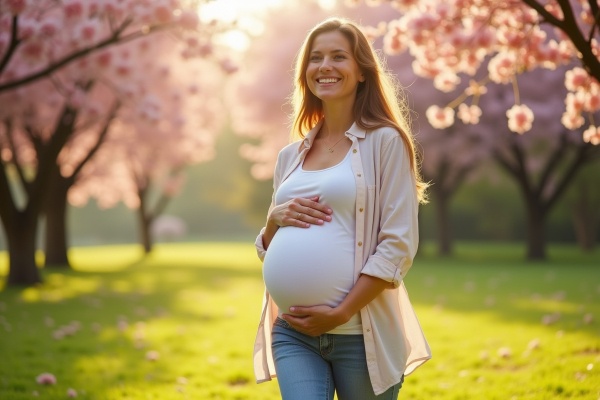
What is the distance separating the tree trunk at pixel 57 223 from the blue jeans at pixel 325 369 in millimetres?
16205

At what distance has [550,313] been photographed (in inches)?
326

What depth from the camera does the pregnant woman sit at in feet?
7.79

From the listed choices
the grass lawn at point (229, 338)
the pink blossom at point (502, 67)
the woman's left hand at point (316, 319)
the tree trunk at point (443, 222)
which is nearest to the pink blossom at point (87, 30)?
the grass lawn at point (229, 338)

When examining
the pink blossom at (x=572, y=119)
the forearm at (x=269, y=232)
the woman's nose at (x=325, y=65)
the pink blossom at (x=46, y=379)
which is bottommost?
the pink blossom at (x=46, y=379)

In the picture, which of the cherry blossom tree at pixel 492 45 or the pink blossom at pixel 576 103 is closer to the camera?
the cherry blossom tree at pixel 492 45

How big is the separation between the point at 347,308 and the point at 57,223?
1706cm

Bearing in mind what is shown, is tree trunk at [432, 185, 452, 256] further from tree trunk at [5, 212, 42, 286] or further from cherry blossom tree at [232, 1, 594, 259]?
tree trunk at [5, 212, 42, 286]

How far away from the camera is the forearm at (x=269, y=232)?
2774 millimetres

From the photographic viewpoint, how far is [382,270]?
234cm

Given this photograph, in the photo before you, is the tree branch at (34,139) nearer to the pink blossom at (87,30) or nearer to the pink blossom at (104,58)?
the pink blossom at (104,58)

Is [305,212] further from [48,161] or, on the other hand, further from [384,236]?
[48,161]

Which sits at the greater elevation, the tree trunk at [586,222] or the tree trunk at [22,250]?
the tree trunk at [22,250]

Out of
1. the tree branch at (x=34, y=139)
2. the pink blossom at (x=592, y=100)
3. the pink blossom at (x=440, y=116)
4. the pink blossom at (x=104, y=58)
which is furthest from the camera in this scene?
the tree branch at (x=34, y=139)

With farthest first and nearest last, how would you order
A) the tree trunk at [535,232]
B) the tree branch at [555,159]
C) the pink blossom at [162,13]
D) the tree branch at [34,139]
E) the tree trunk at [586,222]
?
the tree trunk at [586,222], the tree trunk at [535,232], the tree branch at [555,159], the tree branch at [34,139], the pink blossom at [162,13]
